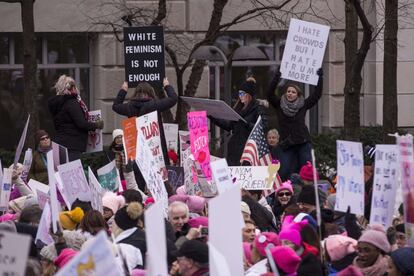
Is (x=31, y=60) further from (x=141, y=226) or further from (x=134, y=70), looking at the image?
(x=141, y=226)

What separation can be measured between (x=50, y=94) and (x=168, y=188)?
10.4 m

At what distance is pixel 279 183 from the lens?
13.9 m

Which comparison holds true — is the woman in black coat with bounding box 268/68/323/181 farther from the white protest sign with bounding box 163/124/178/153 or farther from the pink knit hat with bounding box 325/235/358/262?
the pink knit hat with bounding box 325/235/358/262

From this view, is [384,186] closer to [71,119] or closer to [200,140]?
[200,140]

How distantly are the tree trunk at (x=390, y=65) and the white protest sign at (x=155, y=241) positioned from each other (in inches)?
430

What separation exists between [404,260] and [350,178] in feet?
5.69

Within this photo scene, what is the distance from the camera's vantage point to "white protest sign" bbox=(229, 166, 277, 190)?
1342cm

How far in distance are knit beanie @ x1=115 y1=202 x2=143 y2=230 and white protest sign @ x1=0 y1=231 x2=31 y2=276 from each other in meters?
3.28

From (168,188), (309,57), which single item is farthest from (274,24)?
(168,188)

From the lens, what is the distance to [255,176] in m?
13.5

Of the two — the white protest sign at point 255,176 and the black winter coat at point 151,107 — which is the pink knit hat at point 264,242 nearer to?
the white protest sign at point 255,176

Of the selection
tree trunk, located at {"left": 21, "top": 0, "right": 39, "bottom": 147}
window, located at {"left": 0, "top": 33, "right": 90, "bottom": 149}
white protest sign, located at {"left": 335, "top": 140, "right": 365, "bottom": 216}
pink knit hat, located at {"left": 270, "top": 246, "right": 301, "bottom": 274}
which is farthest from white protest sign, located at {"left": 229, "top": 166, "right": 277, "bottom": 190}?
window, located at {"left": 0, "top": 33, "right": 90, "bottom": 149}

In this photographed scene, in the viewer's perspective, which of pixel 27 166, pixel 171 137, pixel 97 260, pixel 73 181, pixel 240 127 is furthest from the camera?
pixel 171 137

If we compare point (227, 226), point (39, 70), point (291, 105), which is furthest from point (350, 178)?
point (39, 70)
